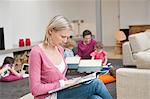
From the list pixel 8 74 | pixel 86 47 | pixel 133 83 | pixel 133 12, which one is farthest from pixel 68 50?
pixel 133 12

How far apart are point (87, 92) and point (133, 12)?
7.79 metres

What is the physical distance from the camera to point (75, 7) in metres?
9.35

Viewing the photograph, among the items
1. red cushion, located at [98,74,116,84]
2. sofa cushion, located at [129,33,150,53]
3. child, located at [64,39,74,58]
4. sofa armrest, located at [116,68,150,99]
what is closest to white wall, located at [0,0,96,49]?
child, located at [64,39,74,58]

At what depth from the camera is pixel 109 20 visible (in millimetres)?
9727

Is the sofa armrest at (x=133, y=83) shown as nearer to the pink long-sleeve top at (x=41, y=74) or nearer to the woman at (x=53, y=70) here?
the woman at (x=53, y=70)

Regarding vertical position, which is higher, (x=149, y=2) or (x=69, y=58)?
(x=149, y=2)

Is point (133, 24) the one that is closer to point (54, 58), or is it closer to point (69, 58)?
point (69, 58)

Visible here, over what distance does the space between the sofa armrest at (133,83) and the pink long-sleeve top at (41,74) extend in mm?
1015

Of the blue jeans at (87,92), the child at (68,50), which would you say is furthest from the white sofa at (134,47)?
the blue jeans at (87,92)

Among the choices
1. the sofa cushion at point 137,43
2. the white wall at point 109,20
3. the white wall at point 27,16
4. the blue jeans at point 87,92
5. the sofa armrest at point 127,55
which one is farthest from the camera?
the white wall at point 109,20

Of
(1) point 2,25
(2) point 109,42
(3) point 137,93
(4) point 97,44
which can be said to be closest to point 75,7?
(2) point 109,42

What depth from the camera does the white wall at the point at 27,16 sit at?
6.39m

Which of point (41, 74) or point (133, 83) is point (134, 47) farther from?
point (41, 74)

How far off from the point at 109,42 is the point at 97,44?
15.4 feet
